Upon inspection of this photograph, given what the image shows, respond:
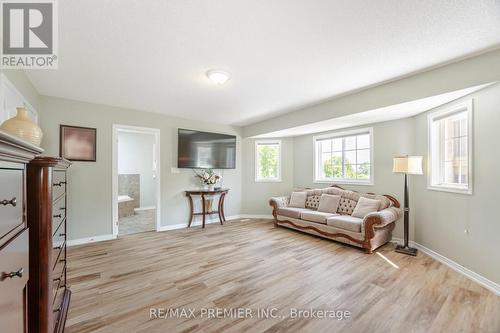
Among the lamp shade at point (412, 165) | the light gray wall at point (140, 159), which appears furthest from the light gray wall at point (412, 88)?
the light gray wall at point (140, 159)

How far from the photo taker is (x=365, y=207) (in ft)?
12.3

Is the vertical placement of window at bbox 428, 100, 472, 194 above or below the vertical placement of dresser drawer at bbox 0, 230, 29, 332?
above

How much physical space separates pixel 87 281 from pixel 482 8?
4.49 metres

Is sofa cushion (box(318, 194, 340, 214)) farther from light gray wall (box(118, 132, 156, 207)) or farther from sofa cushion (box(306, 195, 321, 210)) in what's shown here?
light gray wall (box(118, 132, 156, 207))

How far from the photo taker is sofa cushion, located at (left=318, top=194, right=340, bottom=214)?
4.24 metres

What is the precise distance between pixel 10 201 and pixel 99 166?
3684 mm

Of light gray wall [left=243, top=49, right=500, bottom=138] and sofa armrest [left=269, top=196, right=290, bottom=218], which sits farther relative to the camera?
sofa armrest [left=269, top=196, right=290, bottom=218]

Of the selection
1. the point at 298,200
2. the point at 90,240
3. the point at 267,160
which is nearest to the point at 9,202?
the point at 90,240

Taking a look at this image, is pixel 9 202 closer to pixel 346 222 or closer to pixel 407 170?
pixel 346 222

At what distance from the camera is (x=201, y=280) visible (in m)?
2.45

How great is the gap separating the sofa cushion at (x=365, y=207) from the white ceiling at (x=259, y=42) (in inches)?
78.1

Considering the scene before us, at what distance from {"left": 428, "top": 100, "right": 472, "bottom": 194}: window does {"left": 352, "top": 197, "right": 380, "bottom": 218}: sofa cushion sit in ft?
2.68

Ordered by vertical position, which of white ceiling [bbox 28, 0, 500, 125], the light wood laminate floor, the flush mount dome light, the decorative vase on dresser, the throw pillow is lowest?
the light wood laminate floor
